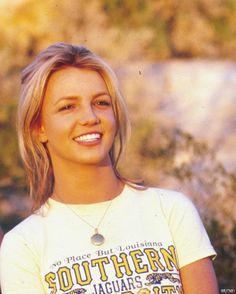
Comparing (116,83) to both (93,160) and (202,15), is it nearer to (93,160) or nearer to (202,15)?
(93,160)

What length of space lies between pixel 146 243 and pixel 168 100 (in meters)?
7.40

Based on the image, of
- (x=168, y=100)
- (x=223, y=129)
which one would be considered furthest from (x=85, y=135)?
(x=168, y=100)

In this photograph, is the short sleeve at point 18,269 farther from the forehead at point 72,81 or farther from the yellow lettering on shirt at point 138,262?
the forehead at point 72,81

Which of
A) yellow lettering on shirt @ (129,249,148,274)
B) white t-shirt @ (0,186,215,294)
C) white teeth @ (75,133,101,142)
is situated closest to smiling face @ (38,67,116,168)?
white teeth @ (75,133,101,142)

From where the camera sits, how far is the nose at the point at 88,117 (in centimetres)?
262

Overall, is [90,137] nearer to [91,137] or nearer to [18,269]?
[91,137]

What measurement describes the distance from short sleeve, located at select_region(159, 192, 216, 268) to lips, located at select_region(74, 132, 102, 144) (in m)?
0.30

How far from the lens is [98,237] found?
2.59 meters

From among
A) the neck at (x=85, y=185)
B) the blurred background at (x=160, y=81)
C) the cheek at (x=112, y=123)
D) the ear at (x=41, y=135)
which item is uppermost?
the blurred background at (x=160, y=81)

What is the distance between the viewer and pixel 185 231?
2648mm

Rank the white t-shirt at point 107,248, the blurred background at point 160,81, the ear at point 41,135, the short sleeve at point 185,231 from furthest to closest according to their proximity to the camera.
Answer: the blurred background at point 160,81, the ear at point 41,135, the short sleeve at point 185,231, the white t-shirt at point 107,248

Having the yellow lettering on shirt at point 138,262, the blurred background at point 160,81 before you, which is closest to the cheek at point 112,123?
the yellow lettering on shirt at point 138,262

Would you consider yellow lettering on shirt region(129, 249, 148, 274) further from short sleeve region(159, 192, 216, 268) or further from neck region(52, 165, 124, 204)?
neck region(52, 165, 124, 204)

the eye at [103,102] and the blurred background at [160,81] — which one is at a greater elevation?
the blurred background at [160,81]
